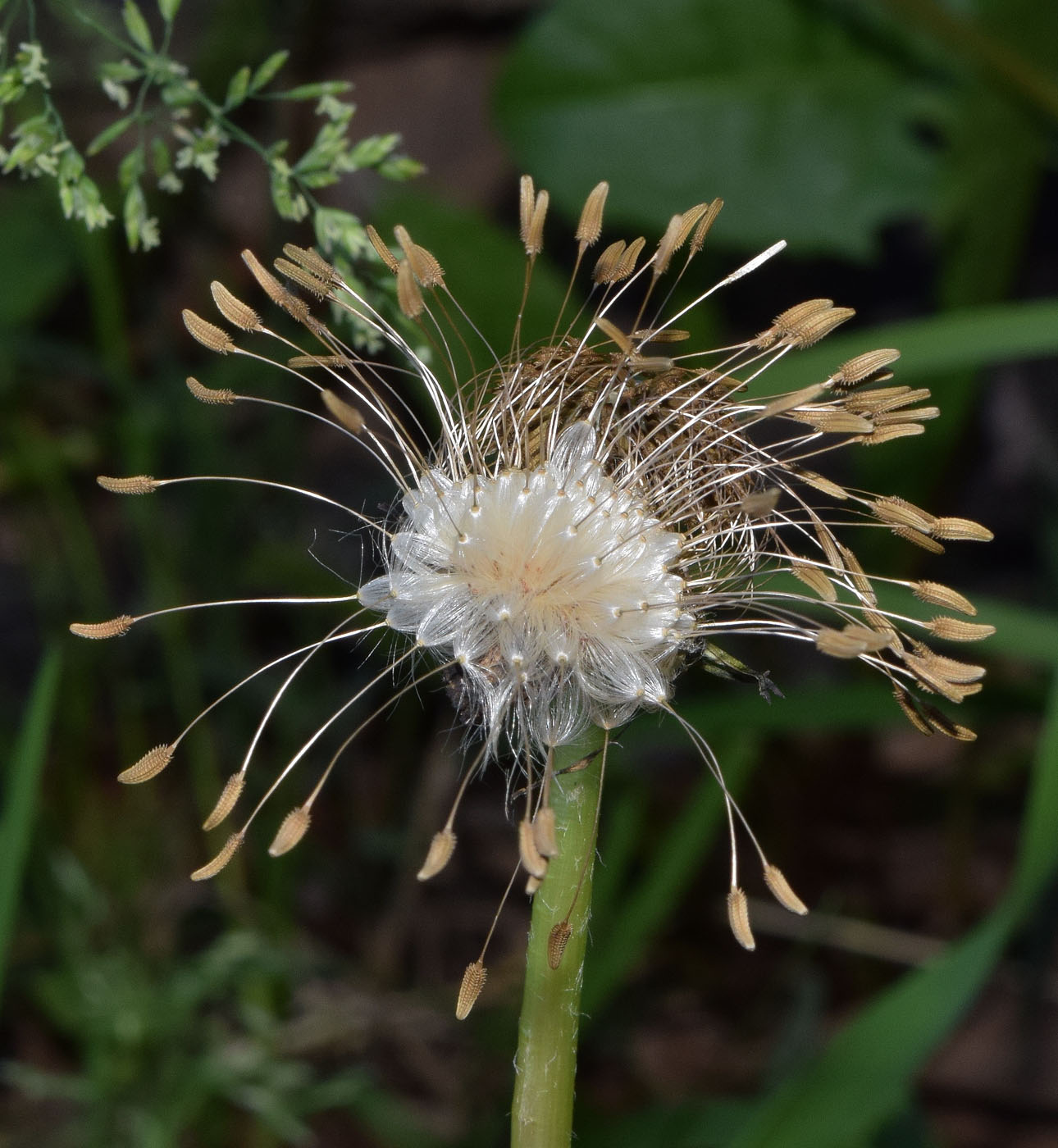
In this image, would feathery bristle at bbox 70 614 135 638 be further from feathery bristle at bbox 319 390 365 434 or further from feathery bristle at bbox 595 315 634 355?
feathery bristle at bbox 595 315 634 355

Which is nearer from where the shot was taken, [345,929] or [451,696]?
[451,696]

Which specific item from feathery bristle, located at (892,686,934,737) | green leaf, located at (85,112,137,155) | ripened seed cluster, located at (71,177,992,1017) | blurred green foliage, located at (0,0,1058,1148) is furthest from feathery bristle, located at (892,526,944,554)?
blurred green foliage, located at (0,0,1058,1148)

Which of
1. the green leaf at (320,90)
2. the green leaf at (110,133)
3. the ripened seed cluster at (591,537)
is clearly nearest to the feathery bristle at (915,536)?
the ripened seed cluster at (591,537)

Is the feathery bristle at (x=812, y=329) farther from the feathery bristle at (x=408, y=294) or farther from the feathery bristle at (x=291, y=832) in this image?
the feathery bristle at (x=291, y=832)

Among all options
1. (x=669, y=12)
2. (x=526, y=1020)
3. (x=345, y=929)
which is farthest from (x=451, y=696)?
(x=669, y=12)

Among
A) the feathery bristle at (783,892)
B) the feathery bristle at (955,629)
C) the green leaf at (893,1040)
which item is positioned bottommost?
the green leaf at (893,1040)

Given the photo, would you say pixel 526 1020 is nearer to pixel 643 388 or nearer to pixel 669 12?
pixel 643 388
